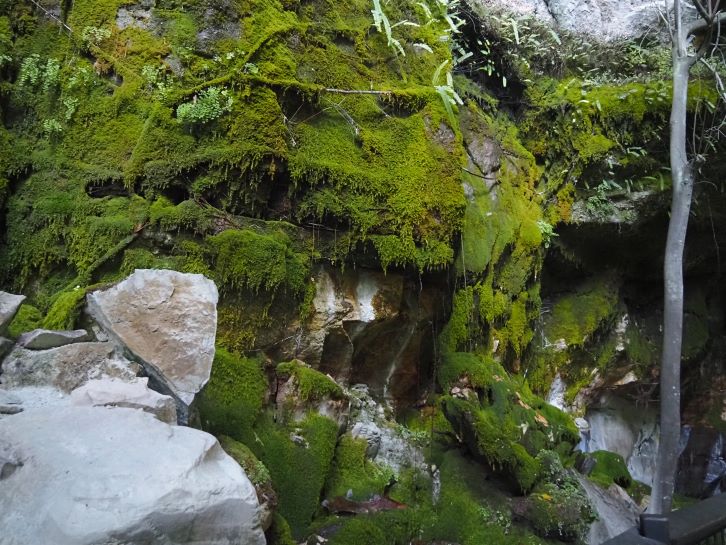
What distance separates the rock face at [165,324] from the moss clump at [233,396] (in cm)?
77

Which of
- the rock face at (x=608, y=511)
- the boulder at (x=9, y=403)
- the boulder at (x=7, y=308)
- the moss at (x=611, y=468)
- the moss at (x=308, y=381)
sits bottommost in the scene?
the moss at (x=611, y=468)

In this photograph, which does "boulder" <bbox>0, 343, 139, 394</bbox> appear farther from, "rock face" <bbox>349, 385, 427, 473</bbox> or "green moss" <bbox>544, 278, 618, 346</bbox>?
"green moss" <bbox>544, 278, 618, 346</bbox>

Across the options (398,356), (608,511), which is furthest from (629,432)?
(398,356)

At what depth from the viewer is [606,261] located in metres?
10.2

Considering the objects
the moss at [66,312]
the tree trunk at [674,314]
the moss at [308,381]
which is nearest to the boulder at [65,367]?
the moss at [66,312]

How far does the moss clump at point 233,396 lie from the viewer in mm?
4066

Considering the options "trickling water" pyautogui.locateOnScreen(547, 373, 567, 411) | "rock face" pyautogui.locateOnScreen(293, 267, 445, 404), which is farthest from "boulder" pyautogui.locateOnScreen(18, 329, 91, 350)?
"trickling water" pyautogui.locateOnScreen(547, 373, 567, 411)

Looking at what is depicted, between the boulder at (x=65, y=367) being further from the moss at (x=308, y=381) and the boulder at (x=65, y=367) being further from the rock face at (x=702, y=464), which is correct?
the rock face at (x=702, y=464)

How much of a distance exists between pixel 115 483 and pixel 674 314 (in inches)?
206

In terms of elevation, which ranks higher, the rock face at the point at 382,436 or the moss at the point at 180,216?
the moss at the point at 180,216

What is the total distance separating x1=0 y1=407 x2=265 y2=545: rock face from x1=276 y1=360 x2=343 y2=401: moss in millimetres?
2088

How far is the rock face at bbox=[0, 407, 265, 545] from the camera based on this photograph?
2.03 meters

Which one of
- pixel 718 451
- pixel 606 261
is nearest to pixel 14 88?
pixel 606 261

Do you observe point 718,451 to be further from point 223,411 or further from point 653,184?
point 223,411
